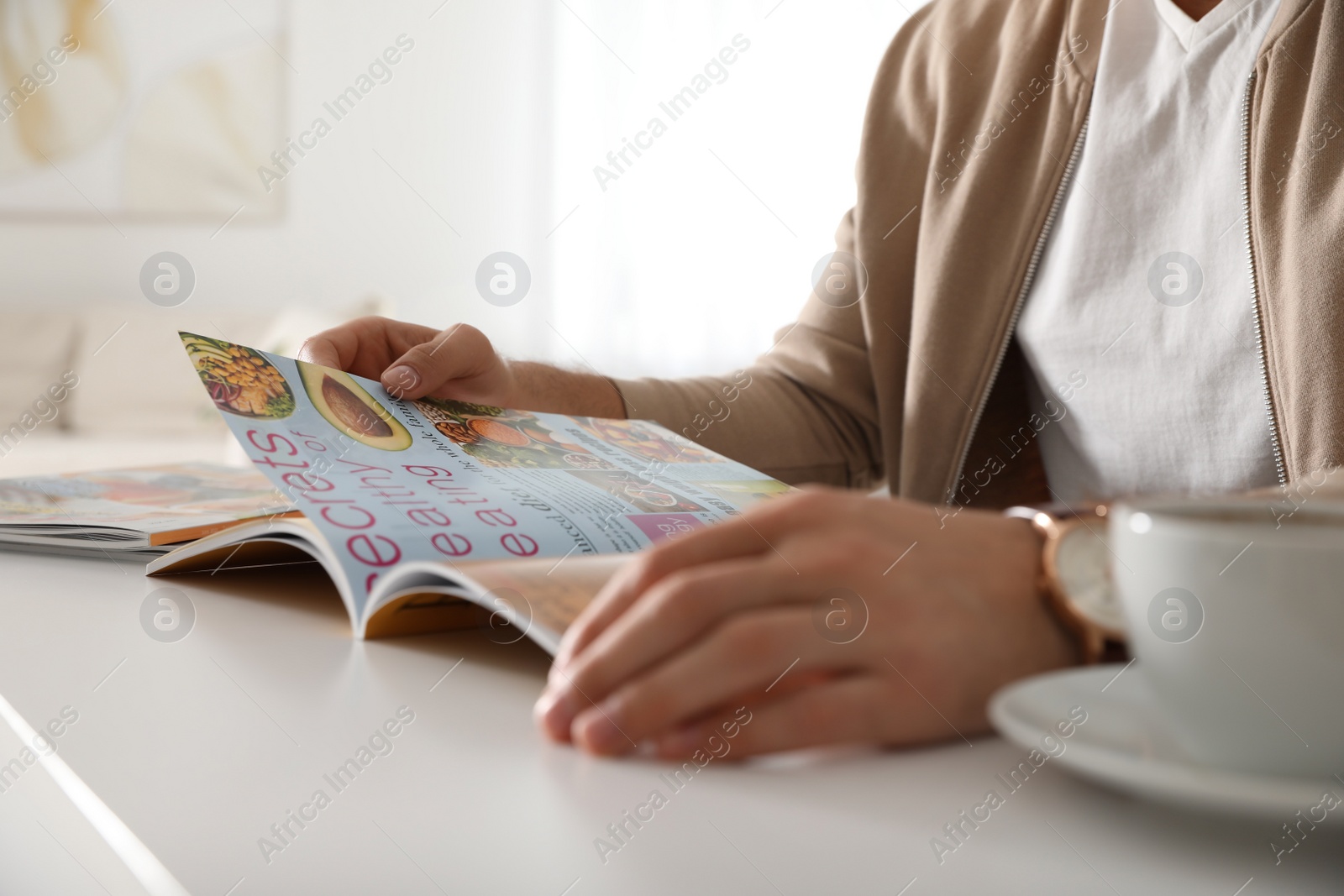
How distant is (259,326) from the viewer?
2754mm

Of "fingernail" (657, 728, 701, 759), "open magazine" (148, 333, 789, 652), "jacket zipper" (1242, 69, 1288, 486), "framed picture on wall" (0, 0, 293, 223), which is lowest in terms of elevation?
"jacket zipper" (1242, 69, 1288, 486)

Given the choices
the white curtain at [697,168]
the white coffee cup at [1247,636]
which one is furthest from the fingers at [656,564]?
the white curtain at [697,168]

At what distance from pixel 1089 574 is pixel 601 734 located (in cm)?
17

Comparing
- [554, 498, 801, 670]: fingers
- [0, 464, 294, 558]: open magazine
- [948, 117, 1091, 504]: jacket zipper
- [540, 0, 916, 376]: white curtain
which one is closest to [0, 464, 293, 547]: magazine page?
[0, 464, 294, 558]: open magazine

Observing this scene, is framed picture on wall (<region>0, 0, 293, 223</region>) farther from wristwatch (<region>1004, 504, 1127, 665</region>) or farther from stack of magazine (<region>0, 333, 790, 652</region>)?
wristwatch (<region>1004, 504, 1127, 665</region>)

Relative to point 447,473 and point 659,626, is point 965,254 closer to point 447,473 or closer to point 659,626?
point 447,473

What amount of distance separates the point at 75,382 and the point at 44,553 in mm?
2513

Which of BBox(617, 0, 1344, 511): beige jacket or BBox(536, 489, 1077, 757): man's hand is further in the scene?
BBox(617, 0, 1344, 511): beige jacket

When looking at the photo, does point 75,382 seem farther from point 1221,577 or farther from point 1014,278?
point 1221,577

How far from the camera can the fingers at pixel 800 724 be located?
0.93 ft

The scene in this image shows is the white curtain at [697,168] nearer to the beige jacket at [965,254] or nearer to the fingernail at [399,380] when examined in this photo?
the beige jacket at [965,254]

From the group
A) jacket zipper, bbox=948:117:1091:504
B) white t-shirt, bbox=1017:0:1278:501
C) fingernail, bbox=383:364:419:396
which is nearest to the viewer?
fingernail, bbox=383:364:419:396

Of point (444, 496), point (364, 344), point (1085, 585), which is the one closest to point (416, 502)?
point (444, 496)

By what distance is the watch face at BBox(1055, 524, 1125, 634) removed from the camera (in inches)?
12.9
